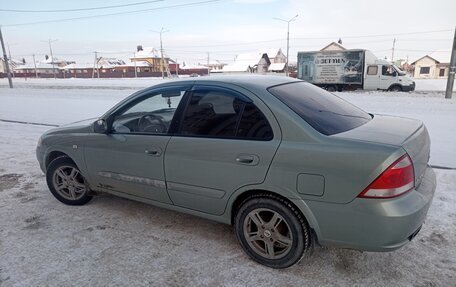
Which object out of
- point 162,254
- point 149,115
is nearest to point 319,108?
point 149,115

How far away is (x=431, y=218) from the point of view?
357cm

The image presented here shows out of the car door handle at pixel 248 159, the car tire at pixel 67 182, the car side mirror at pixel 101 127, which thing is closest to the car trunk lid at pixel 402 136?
the car door handle at pixel 248 159

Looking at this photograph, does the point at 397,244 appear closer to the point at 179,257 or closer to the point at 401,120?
the point at 401,120

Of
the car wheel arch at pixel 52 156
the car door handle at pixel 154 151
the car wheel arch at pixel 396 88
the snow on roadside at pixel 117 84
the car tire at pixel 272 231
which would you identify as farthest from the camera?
the snow on roadside at pixel 117 84

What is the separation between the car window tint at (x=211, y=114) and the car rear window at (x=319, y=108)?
1.25ft

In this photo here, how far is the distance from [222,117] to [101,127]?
1.52 metres

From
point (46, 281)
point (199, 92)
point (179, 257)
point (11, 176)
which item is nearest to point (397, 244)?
point (179, 257)

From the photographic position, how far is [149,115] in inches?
144

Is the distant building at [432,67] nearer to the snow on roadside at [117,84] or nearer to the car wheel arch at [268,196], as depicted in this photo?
the snow on roadside at [117,84]

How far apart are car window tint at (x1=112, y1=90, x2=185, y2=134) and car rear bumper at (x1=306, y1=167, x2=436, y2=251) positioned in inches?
65.7

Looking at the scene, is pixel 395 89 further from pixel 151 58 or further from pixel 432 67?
pixel 151 58

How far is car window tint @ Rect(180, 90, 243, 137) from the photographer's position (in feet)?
9.49

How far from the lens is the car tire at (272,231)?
104 inches

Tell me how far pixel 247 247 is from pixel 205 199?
0.57 m
